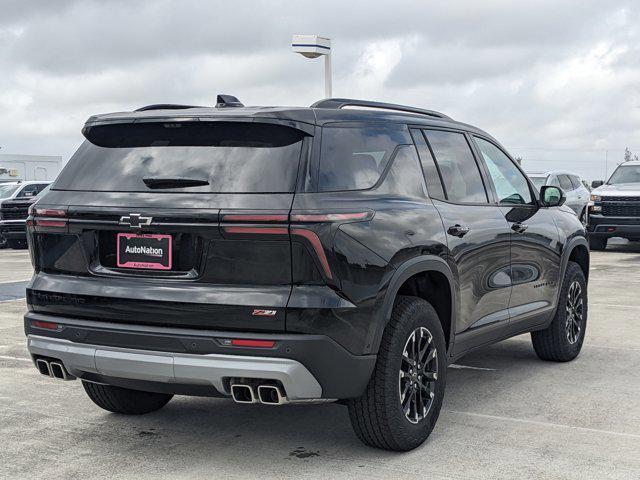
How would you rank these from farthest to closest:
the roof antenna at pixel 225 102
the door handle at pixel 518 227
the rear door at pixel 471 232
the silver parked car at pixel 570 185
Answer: the silver parked car at pixel 570 185
the door handle at pixel 518 227
the rear door at pixel 471 232
the roof antenna at pixel 225 102

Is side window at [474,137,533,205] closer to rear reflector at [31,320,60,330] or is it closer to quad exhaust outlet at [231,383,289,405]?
quad exhaust outlet at [231,383,289,405]

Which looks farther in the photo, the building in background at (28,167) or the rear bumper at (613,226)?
the building in background at (28,167)

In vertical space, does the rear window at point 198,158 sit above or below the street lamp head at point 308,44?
below

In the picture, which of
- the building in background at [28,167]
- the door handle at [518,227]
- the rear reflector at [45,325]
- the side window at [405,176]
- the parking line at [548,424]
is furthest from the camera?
the building in background at [28,167]

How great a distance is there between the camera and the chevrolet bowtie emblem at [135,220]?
454 cm

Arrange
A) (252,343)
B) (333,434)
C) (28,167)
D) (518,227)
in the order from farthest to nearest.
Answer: (28,167) < (518,227) < (333,434) < (252,343)

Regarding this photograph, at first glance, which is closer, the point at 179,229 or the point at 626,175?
the point at 179,229

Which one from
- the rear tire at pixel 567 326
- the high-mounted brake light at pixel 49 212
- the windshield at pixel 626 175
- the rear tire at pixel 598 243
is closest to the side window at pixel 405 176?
the high-mounted brake light at pixel 49 212

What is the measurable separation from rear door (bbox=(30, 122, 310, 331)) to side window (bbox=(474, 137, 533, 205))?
2.21 meters

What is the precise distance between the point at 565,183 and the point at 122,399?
18322mm

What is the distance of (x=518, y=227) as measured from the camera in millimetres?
6449

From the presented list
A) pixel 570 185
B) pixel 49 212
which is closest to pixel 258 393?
pixel 49 212

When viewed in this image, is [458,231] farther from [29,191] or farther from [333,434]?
[29,191]

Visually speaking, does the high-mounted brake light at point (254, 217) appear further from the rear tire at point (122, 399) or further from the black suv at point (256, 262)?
→ the rear tire at point (122, 399)
